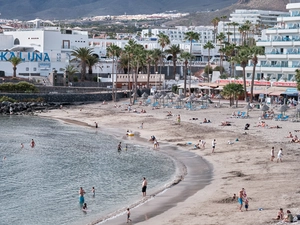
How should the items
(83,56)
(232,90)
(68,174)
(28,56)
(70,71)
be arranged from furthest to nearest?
(28,56)
(83,56)
(70,71)
(232,90)
(68,174)

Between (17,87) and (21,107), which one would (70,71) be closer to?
(17,87)


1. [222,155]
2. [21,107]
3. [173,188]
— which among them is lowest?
[173,188]

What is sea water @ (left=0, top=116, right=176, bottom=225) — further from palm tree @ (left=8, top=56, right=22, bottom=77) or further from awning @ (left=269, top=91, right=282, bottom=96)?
palm tree @ (left=8, top=56, right=22, bottom=77)

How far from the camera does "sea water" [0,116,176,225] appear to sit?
38.1m

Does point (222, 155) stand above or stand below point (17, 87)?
below

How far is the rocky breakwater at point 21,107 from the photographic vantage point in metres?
91.1

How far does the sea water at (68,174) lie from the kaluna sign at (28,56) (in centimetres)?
4778

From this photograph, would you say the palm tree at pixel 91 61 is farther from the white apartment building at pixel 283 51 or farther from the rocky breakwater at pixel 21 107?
the white apartment building at pixel 283 51

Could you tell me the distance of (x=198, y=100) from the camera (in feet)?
291

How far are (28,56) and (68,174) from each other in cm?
7454

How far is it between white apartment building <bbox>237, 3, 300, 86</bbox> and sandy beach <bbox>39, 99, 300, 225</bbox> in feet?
32.5

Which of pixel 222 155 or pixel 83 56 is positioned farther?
pixel 83 56

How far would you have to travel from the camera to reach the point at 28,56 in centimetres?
12038

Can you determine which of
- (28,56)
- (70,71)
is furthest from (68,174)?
(28,56)
